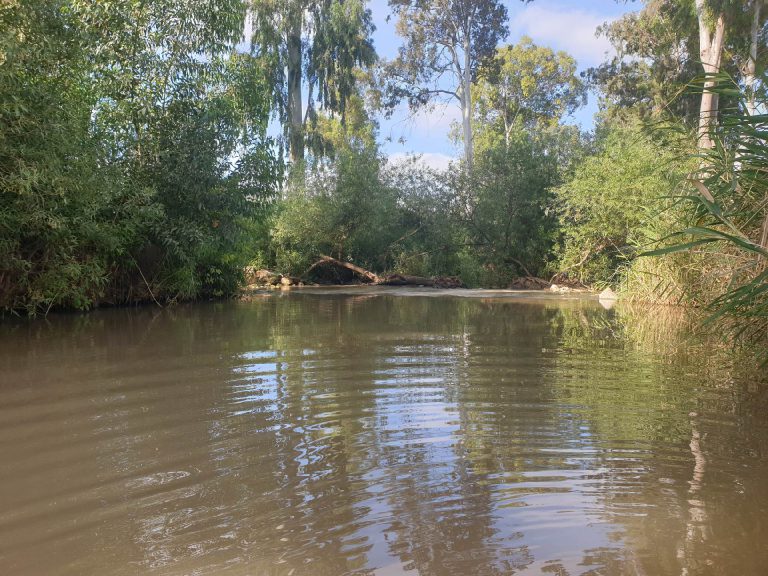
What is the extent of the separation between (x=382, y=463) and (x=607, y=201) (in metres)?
17.5

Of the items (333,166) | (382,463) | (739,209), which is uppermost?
(333,166)

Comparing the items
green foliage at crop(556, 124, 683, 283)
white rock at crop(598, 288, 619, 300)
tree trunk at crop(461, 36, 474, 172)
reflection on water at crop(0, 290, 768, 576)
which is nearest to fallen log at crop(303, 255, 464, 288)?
green foliage at crop(556, 124, 683, 283)

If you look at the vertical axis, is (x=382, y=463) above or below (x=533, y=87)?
below

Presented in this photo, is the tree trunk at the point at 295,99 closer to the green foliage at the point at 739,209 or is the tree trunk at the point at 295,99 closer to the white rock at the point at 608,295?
the white rock at the point at 608,295

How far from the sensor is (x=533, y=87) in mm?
40688

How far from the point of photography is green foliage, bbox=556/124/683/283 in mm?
18922

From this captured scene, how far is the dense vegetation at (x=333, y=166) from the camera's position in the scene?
7957mm

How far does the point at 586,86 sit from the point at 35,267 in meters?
35.3

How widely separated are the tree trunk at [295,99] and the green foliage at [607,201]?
14.0 m

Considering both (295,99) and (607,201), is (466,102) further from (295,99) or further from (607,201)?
(607,201)

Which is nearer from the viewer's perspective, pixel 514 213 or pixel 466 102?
pixel 514 213

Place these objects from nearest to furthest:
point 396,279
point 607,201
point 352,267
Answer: point 607,201, point 396,279, point 352,267

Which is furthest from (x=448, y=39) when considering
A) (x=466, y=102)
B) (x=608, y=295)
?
(x=608, y=295)

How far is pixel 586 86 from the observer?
40094mm
